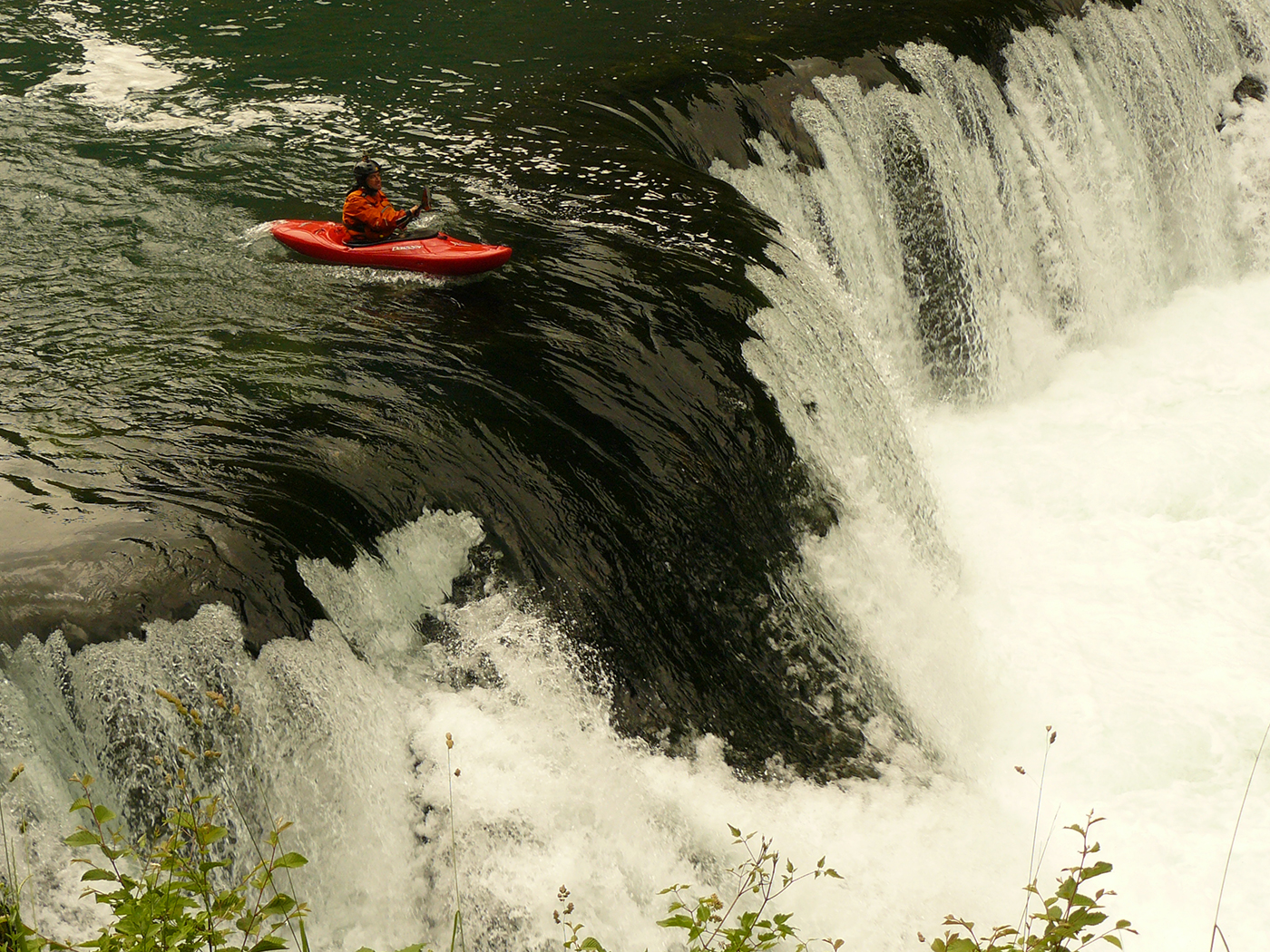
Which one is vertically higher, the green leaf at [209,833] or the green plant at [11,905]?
the green leaf at [209,833]

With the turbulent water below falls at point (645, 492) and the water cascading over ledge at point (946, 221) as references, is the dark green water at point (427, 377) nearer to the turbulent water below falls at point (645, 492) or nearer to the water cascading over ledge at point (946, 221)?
the turbulent water below falls at point (645, 492)

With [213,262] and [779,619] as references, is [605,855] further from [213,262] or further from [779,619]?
[213,262]

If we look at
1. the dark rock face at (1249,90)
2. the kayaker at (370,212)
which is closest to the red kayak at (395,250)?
the kayaker at (370,212)

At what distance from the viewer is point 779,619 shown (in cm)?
525

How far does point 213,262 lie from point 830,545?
431cm

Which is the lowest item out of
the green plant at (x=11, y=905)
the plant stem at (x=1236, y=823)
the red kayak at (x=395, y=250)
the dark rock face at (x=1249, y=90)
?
the green plant at (x=11, y=905)

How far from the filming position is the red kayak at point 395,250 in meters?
6.25

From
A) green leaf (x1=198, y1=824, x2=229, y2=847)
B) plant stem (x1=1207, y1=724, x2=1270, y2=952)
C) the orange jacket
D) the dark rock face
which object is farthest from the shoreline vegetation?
the dark rock face

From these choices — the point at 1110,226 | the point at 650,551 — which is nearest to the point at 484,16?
the point at 1110,226

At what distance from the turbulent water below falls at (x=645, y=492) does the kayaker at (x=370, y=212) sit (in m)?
0.41

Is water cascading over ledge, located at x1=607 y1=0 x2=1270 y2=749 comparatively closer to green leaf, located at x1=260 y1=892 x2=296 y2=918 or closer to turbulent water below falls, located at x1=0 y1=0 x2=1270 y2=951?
turbulent water below falls, located at x1=0 y1=0 x2=1270 y2=951

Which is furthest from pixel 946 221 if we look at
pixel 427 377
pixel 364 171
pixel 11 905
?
pixel 11 905

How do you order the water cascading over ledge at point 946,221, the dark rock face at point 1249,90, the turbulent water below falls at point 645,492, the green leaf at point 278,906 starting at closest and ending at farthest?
the green leaf at point 278,906 < the turbulent water below falls at point 645,492 < the water cascading over ledge at point 946,221 < the dark rock face at point 1249,90

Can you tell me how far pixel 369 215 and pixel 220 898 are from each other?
4847mm
